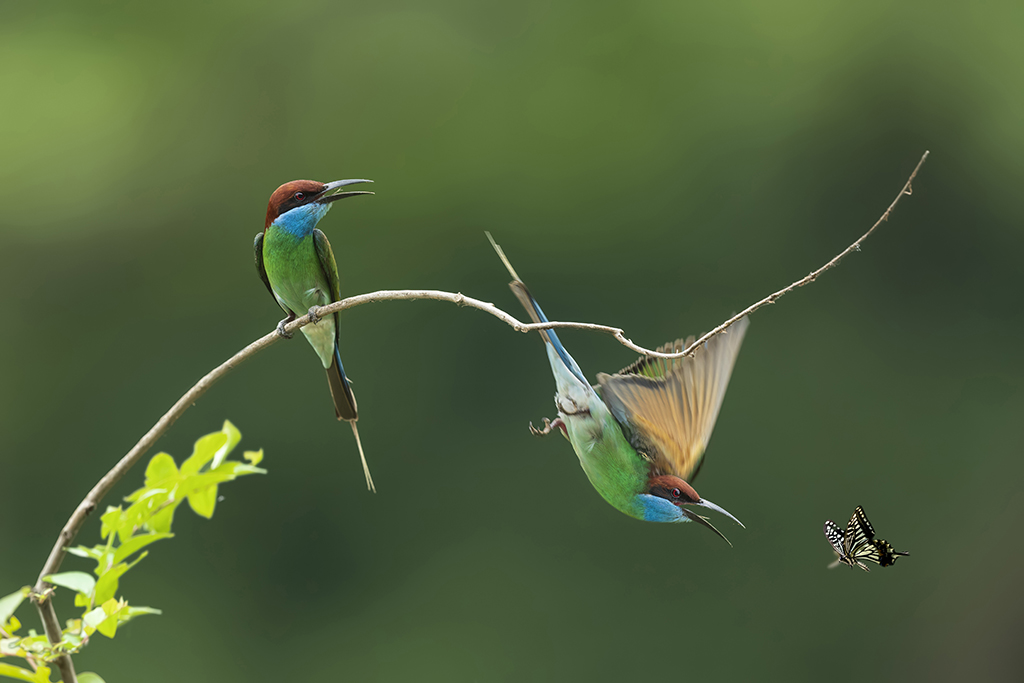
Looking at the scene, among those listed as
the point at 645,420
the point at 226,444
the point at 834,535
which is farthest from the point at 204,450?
the point at 834,535

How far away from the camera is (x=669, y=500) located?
496 millimetres

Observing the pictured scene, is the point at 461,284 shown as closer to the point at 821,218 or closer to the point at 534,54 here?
the point at 534,54

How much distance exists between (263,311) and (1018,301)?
7.65ft

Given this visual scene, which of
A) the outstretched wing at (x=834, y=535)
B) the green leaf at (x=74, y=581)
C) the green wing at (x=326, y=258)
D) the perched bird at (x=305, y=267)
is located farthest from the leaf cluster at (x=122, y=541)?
the outstretched wing at (x=834, y=535)

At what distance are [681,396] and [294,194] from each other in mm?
395

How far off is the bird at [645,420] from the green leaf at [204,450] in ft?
0.87

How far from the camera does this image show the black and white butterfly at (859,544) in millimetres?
421

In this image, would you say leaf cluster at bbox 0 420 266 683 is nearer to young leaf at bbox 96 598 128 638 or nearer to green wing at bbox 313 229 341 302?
young leaf at bbox 96 598 128 638

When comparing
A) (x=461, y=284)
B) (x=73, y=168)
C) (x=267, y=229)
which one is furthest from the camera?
(x=461, y=284)

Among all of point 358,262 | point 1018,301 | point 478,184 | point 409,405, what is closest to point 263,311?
point 358,262

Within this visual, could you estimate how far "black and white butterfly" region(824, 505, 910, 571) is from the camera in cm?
42

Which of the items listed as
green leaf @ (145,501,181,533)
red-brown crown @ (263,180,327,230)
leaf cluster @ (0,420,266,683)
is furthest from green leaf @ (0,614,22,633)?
red-brown crown @ (263,180,327,230)

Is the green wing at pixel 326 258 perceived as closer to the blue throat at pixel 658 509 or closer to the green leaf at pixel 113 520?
the green leaf at pixel 113 520

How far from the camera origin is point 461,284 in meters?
2.46
